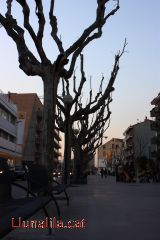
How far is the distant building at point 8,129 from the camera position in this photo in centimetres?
6919

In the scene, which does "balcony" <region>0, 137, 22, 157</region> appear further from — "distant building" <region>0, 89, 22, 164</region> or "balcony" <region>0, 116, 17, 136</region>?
"balcony" <region>0, 116, 17, 136</region>

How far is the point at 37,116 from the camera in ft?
380

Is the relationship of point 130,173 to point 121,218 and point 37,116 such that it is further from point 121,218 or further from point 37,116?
point 37,116

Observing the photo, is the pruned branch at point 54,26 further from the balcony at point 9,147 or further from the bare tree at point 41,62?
the balcony at point 9,147

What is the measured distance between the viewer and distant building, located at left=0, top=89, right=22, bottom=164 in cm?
6919

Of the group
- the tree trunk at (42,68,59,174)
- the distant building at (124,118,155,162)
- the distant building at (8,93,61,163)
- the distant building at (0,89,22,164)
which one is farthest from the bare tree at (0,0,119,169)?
the distant building at (124,118,155,162)

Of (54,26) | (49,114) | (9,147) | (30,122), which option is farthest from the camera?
(30,122)

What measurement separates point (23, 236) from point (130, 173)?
34569 millimetres

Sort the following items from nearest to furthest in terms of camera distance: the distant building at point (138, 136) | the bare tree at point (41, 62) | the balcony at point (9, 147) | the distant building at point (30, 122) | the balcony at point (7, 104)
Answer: the bare tree at point (41, 62)
the balcony at point (9, 147)
the balcony at point (7, 104)
the distant building at point (30, 122)
the distant building at point (138, 136)

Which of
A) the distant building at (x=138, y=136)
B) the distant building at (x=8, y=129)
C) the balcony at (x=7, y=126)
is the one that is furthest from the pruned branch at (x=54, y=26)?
the distant building at (x=138, y=136)

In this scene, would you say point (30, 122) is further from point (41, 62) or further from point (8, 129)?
point (41, 62)

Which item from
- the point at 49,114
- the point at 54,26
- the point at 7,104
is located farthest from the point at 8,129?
the point at 49,114

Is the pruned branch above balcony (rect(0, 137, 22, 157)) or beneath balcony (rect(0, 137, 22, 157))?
beneath

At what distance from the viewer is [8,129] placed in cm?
7556
